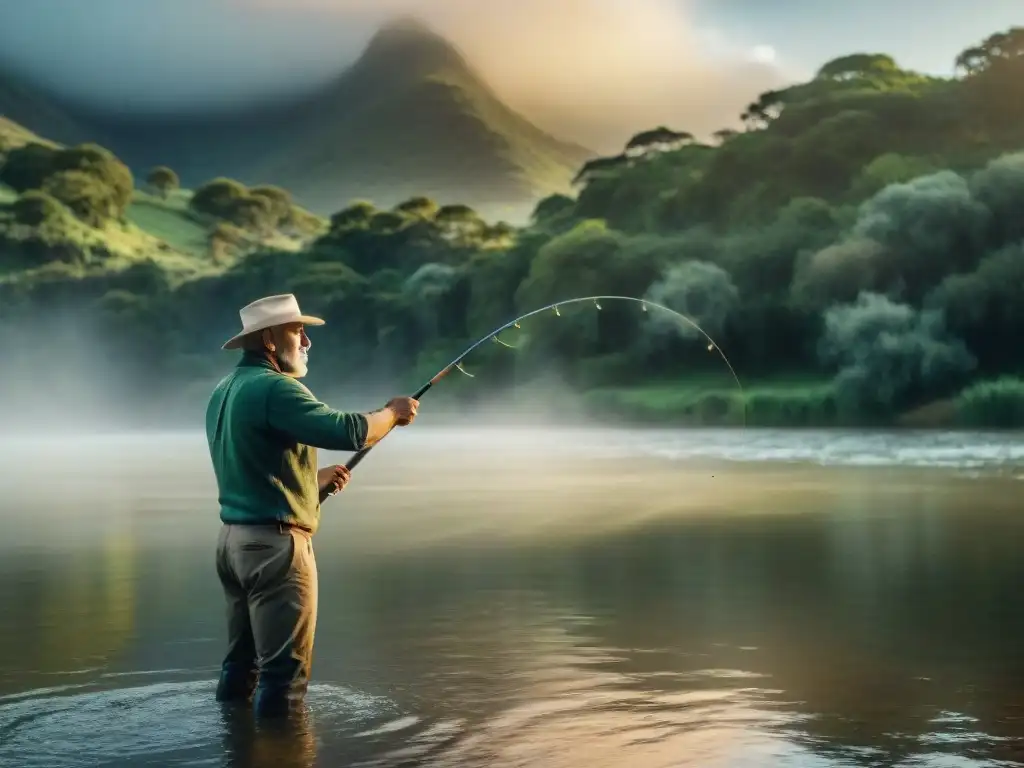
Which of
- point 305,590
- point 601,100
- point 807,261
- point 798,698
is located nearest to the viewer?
point 305,590

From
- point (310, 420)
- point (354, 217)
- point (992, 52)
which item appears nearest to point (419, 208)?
point (354, 217)

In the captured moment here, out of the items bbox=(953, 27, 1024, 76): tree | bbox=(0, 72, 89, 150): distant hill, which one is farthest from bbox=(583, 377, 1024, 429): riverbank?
bbox=(0, 72, 89, 150): distant hill

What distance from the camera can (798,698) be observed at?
8.01m

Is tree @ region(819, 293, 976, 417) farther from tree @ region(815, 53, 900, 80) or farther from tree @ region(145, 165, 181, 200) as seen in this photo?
tree @ region(145, 165, 181, 200)

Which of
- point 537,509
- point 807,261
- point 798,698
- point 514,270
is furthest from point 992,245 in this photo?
point 798,698

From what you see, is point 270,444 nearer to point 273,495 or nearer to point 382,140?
point 273,495

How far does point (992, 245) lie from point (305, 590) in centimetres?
5840

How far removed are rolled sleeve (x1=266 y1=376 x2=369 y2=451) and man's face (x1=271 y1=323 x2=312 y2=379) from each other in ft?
1.17

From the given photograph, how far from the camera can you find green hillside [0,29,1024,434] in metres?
59.7

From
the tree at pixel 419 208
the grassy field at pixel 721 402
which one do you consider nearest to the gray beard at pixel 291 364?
the grassy field at pixel 721 402

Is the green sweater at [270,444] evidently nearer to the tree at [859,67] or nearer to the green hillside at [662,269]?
the green hillside at [662,269]

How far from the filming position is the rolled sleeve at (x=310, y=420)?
7062 millimetres

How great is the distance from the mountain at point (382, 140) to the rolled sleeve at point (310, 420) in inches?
4125

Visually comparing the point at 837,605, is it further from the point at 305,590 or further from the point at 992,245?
the point at 992,245
